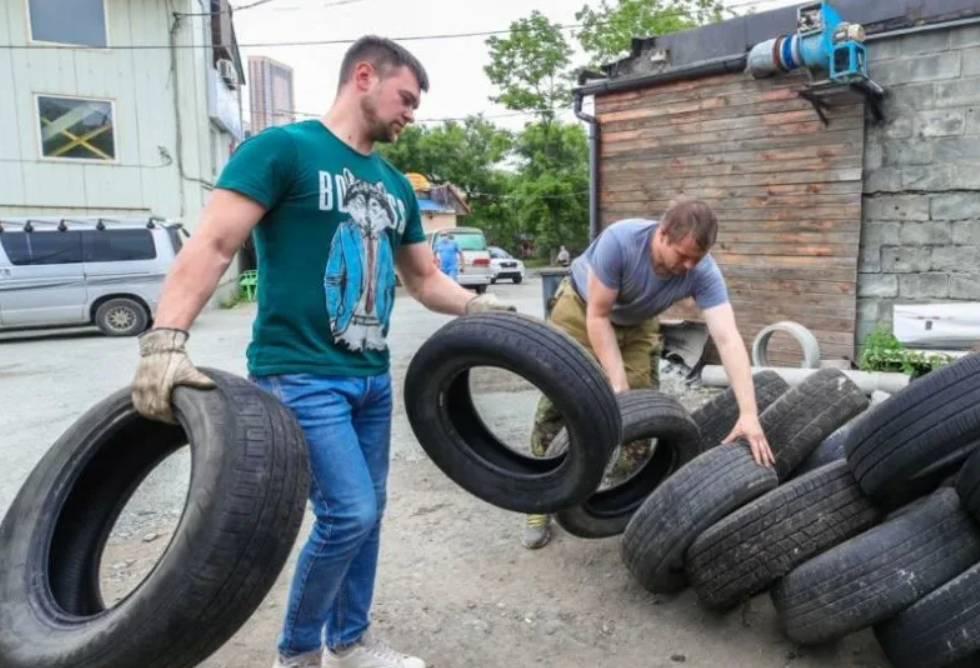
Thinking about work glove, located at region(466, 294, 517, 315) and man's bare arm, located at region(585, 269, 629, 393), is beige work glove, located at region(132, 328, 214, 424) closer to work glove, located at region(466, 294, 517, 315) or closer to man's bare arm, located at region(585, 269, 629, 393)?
work glove, located at region(466, 294, 517, 315)

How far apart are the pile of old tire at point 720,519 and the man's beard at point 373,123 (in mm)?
1685

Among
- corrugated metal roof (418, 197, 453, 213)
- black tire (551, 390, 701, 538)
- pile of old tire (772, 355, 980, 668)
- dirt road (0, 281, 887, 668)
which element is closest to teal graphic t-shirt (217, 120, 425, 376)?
black tire (551, 390, 701, 538)

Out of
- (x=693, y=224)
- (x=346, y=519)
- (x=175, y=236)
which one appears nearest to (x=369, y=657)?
(x=346, y=519)

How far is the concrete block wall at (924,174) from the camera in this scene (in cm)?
649

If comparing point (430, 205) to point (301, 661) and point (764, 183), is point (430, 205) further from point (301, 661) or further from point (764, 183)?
point (301, 661)

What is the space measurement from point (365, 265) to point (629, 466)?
226cm

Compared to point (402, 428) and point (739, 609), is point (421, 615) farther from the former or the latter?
point (402, 428)

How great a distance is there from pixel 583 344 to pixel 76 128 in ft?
52.1

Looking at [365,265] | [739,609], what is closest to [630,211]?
[739,609]

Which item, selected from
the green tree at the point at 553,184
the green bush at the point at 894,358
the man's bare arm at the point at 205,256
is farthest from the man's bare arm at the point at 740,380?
the green tree at the point at 553,184

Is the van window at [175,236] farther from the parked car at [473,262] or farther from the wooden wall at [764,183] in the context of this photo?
the parked car at [473,262]

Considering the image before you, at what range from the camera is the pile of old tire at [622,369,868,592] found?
2713mm

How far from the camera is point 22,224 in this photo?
11.8 metres

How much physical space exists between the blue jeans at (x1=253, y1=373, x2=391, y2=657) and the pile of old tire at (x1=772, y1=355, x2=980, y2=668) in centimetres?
149
